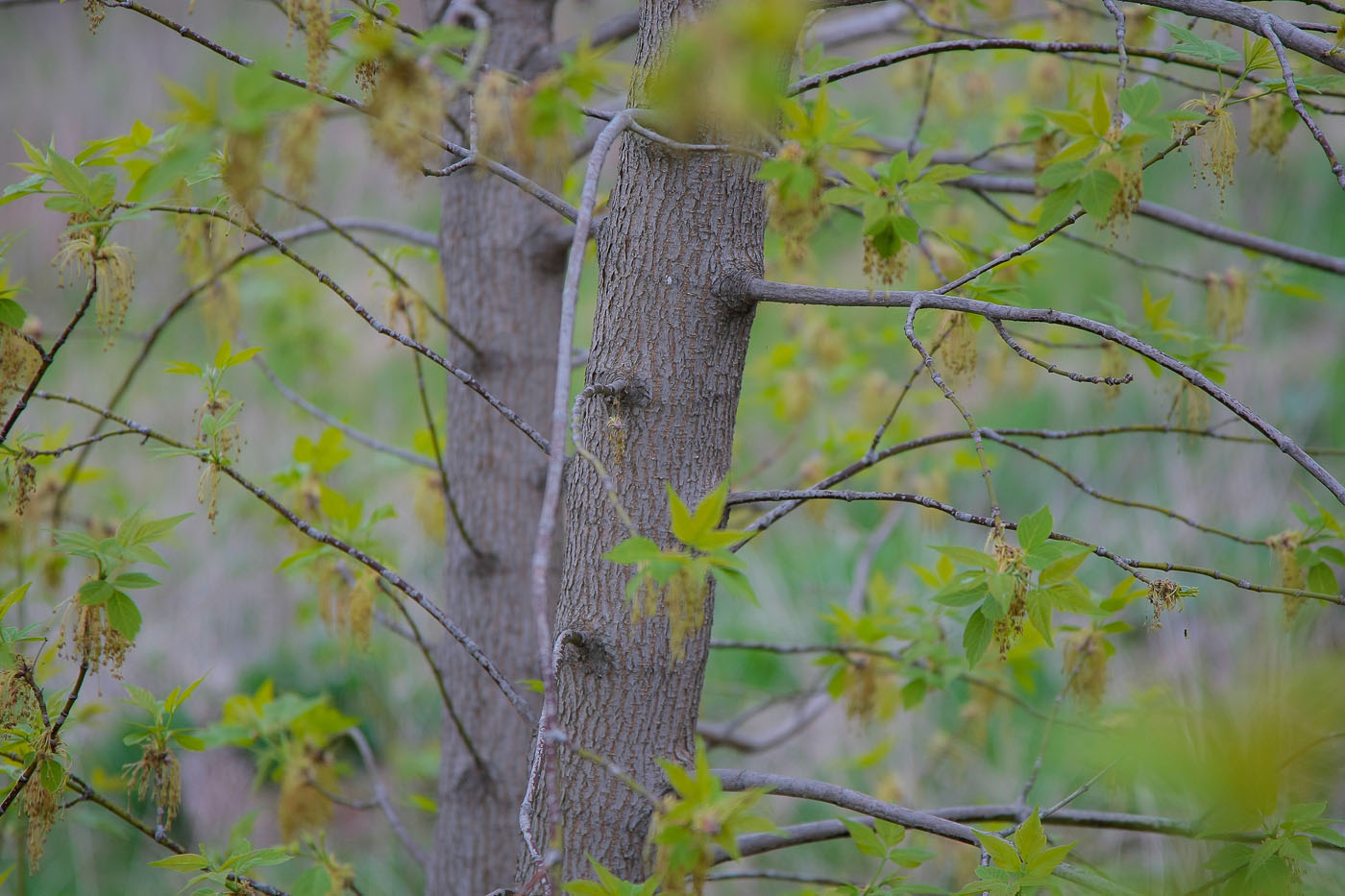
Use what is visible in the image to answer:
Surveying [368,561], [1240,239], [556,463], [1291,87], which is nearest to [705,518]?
[556,463]

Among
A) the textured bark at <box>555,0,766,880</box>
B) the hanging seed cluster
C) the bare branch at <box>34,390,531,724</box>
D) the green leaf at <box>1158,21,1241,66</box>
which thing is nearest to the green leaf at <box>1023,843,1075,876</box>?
the textured bark at <box>555,0,766,880</box>

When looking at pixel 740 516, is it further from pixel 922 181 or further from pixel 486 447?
pixel 922 181

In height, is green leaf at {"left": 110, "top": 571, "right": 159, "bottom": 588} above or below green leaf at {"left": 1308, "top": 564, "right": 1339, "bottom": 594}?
below

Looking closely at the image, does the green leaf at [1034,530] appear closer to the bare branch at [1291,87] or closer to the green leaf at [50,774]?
the bare branch at [1291,87]

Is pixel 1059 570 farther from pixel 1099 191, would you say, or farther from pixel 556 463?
pixel 556 463

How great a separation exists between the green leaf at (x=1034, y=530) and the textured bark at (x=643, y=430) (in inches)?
10.0

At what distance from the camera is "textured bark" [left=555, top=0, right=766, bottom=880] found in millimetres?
740

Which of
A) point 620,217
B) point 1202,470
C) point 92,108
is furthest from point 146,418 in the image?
point 1202,470

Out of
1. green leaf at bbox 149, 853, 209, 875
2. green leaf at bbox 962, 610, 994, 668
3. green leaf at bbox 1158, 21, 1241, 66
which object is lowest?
green leaf at bbox 149, 853, 209, 875

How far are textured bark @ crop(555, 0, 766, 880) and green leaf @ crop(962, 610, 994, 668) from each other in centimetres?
21

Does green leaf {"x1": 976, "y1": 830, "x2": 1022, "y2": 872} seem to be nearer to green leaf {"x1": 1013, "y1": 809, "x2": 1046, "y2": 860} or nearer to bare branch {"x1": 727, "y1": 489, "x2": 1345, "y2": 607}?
green leaf {"x1": 1013, "y1": 809, "x2": 1046, "y2": 860}

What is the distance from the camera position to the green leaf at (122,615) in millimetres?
767

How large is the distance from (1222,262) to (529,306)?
10.5 ft

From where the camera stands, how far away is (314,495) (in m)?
1.21
